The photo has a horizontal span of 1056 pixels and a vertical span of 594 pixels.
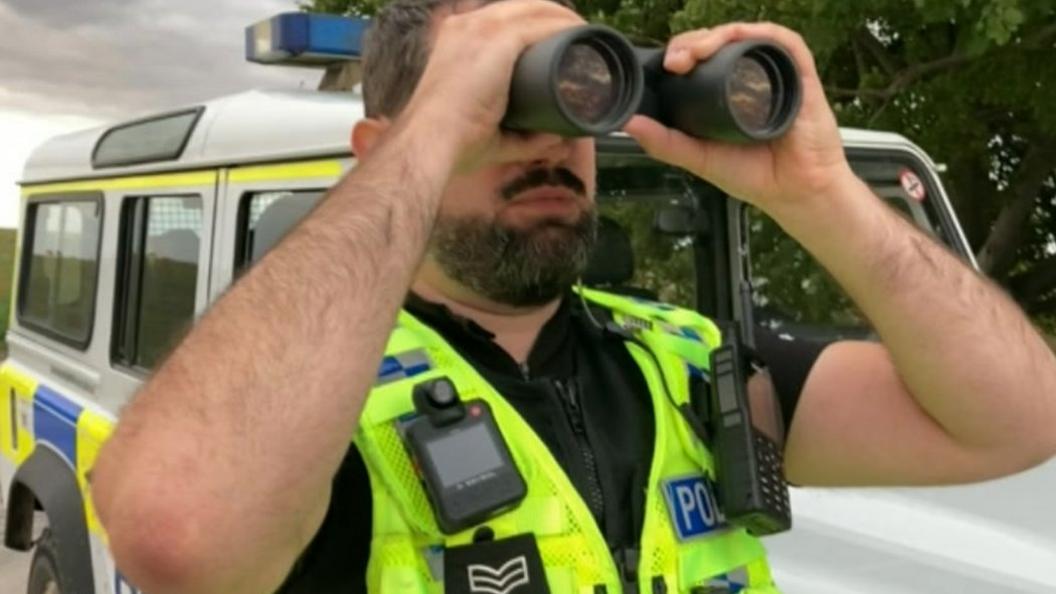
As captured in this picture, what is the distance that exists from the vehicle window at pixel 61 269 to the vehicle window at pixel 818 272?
2188 mm

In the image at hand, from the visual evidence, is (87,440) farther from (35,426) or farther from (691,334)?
(691,334)

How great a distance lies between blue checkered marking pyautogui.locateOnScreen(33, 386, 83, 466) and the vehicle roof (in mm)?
769

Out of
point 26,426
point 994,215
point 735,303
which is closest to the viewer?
point 735,303

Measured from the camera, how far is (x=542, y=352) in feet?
6.12

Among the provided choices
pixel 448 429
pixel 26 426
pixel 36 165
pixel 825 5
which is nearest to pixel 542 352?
pixel 448 429

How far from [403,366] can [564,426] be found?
230 mm

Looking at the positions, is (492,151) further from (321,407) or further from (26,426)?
(26,426)

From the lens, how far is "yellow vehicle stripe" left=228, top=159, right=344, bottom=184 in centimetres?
296

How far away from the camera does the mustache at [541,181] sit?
1771 mm

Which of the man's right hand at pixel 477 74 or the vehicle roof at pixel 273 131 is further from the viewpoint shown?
the vehicle roof at pixel 273 131

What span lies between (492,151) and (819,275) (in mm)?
2160

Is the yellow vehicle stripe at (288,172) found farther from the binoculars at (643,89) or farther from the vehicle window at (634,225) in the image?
the binoculars at (643,89)

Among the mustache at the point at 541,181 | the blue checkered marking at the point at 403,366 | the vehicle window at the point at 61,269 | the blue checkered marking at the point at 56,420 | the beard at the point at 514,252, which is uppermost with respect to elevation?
the mustache at the point at 541,181

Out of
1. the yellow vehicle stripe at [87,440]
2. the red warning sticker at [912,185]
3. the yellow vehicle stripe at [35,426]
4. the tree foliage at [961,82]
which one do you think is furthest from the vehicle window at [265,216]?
the tree foliage at [961,82]
